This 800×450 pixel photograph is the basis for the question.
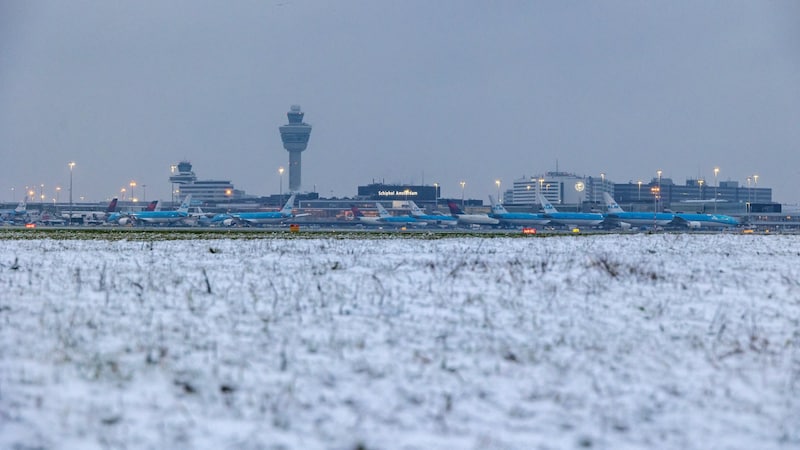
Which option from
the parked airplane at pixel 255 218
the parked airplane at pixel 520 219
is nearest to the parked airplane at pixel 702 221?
the parked airplane at pixel 520 219

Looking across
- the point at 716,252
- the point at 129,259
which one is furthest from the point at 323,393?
the point at 716,252

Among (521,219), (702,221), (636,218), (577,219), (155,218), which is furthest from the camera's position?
(521,219)

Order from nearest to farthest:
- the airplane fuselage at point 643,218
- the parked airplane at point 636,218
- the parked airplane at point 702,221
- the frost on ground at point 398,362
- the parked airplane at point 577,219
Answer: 1. the frost on ground at point 398,362
2. the parked airplane at point 702,221
3. the airplane fuselage at point 643,218
4. the parked airplane at point 636,218
5. the parked airplane at point 577,219

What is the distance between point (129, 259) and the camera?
805 inches

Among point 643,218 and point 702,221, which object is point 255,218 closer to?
point 643,218

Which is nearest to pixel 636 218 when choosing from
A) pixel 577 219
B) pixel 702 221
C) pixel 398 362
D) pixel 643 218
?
pixel 643 218

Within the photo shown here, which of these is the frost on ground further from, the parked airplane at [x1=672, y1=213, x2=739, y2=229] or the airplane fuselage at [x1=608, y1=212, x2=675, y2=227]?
the parked airplane at [x1=672, y1=213, x2=739, y2=229]

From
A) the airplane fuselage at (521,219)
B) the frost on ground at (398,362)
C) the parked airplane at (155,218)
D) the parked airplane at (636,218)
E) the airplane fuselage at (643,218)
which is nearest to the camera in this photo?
the frost on ground at (398,362)

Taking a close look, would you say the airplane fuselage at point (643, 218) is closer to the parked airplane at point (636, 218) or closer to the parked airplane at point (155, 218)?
the parked airplane at point (636, 218)

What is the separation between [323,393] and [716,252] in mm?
19883

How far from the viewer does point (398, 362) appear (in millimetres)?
9461

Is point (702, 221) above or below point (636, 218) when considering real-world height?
below

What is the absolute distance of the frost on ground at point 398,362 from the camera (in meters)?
7.84

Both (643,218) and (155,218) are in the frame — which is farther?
(155,218)
